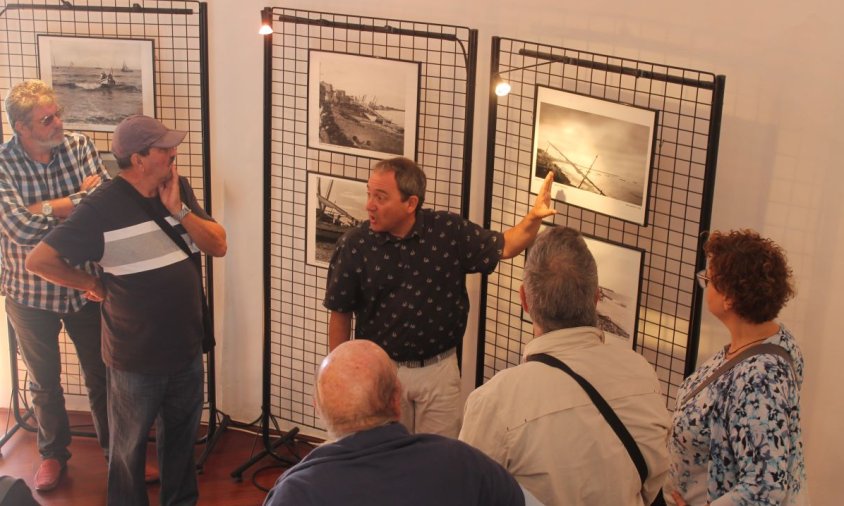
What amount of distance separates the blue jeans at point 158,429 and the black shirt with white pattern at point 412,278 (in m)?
0.76

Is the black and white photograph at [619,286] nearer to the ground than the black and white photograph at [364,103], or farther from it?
nearer to the ground

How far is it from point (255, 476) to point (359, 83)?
6.44ft

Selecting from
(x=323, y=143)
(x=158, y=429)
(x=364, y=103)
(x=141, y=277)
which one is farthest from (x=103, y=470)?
(x=364, y=103)

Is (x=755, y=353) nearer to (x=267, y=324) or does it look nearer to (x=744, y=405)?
(x=744, y=405)

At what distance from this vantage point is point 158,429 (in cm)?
374

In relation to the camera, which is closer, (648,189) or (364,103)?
(648,189)

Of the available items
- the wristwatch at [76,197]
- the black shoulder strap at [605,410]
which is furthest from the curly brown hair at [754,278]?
the wristwatch at [76,197]

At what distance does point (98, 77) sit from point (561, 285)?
2.94 metres

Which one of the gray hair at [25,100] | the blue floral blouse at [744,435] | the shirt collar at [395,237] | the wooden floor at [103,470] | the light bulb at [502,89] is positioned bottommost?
Result: the wooden floor at [103,470]

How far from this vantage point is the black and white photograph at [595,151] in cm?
320

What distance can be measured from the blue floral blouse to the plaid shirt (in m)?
2.78

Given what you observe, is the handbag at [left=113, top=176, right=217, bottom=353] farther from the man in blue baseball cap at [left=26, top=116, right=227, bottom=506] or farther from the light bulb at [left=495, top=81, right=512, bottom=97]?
the light bulb at [left=495, top=81, right=512, bottom=97]

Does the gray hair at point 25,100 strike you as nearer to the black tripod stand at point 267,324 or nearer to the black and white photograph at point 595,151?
the black tripod stand at point 267,324

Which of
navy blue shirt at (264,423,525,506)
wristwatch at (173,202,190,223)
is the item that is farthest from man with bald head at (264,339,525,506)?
wristwatch at (173,202,190,223)
